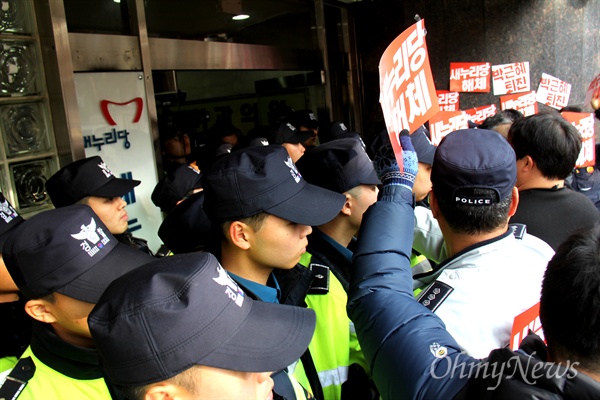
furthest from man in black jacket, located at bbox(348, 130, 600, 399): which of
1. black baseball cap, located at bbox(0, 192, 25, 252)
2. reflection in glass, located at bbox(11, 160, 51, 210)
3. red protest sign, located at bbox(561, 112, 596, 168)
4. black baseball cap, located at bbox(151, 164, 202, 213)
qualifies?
red protest sign, located at bbox(561, 112, 596, 168)

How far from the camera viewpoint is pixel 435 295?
1.33 metres

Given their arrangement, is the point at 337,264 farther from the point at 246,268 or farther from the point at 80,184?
the point at 80,184

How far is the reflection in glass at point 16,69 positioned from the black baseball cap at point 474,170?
2.75 m

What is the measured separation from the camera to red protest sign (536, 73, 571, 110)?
5.89 meters

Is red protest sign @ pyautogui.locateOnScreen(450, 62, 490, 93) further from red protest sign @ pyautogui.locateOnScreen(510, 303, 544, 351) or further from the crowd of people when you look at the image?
red protest sign @ pyautogui.locateOnScreen(510, 303, 544, 351)

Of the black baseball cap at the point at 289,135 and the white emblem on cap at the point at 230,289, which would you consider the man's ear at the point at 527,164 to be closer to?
the white emblem on cap at the point at 230,289

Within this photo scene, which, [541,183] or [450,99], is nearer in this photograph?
[541,183]

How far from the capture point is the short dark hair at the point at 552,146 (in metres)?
2.12

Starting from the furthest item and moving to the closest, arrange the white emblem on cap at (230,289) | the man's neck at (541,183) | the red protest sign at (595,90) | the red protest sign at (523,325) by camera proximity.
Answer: the red protest sign at (595,90) < the man's neck at (541,183) < the red protest sign at (523,325) < the white emblem on cap at (230,289)

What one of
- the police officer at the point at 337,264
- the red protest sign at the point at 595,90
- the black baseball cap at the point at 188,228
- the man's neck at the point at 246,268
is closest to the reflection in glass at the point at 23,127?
the black baseball cap at the point at 188,228

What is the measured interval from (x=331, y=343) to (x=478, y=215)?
2.15 ft

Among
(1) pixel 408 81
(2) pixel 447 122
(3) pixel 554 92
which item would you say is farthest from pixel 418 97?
(3) pixel 554 92

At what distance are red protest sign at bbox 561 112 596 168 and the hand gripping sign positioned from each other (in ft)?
7.86

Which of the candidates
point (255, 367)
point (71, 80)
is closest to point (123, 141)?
point (71, 80)
